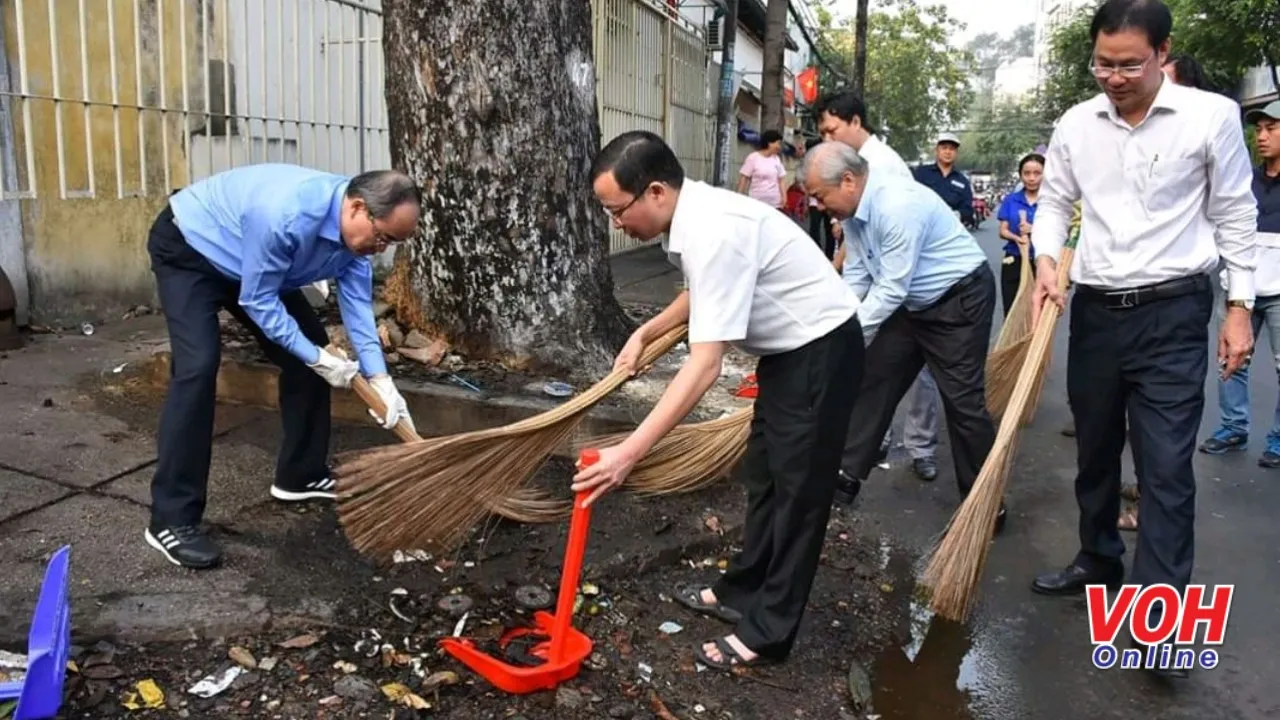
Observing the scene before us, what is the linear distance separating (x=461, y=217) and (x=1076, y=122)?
2460 millimetres

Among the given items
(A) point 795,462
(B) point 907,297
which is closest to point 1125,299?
(B) point 907,297

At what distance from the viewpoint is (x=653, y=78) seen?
11.9 metres

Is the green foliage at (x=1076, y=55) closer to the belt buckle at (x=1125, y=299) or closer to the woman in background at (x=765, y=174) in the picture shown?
the woman in background at (x=765, y=174)

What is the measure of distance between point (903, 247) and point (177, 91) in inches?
168

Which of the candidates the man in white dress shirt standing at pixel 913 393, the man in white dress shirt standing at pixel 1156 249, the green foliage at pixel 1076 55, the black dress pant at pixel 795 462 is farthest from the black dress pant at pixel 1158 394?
the green foliage at pixel 1076 55

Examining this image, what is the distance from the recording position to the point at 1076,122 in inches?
118

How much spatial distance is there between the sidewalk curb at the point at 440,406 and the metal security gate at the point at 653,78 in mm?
5374

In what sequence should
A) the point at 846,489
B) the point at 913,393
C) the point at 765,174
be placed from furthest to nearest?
1. the point at 765,174
2. the point at 913,393
3. the point at 846,489

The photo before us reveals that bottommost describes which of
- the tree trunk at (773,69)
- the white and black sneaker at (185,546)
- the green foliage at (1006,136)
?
the white and black sneaker at (185,546)

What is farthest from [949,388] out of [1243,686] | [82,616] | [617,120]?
[617,120]

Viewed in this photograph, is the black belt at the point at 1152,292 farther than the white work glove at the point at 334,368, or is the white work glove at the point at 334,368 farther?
the white work glove at the point at 334,368

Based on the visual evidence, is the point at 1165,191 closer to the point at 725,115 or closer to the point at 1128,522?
the point at 1128,522

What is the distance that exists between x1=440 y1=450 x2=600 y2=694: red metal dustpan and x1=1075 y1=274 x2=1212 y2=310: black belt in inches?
63.4

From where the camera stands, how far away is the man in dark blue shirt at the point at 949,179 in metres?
7.05
